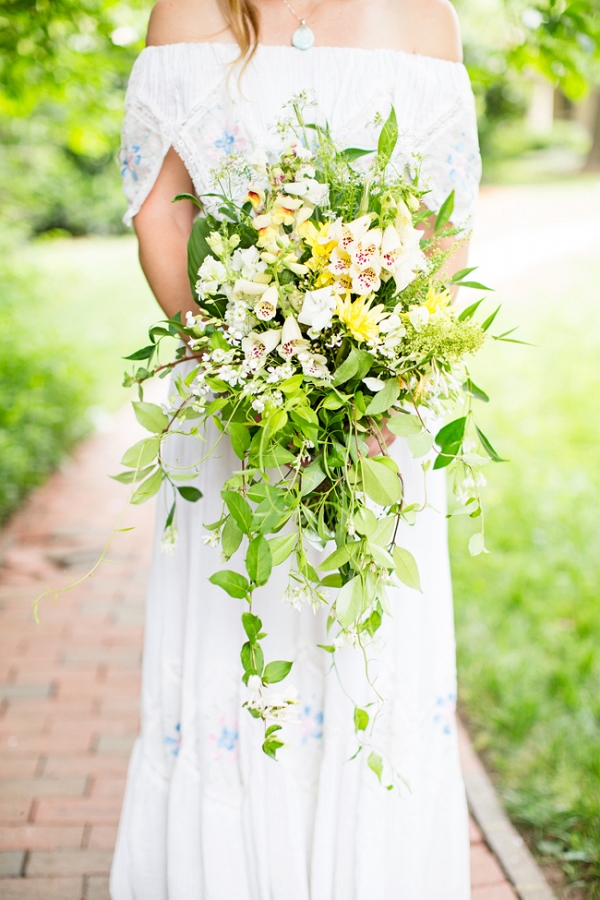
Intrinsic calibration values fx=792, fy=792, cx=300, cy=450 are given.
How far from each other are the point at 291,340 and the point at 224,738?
0.91 m

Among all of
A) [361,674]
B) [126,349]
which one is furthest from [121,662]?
[126,349]

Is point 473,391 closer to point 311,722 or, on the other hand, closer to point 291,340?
point 291,340

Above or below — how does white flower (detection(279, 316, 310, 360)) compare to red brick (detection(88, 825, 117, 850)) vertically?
above

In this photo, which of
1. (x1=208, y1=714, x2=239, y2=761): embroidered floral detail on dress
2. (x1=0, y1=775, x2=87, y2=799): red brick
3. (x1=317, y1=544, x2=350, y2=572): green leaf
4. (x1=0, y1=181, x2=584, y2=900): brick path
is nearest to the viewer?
(x1=317, y1=544, x2=350, y2=572): green leaf

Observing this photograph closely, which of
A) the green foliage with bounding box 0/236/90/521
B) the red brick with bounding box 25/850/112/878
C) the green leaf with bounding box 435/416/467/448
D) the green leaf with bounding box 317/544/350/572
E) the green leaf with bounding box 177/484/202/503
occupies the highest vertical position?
the green foliage with bounding box 0/236/90/521

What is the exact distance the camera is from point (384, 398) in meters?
1.25

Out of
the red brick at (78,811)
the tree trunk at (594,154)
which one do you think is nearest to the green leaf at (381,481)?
the red brick at (78,811)

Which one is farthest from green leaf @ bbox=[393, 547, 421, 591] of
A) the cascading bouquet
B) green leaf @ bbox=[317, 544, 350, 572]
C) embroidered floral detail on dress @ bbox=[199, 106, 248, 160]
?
embroidered floral detail on dress @ bbox=[199, 106, 248, 160]

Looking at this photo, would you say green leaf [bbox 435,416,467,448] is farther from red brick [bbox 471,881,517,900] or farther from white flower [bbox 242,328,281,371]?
red brick [bbox 471,881,517,900]

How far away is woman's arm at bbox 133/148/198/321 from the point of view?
158 centimetres

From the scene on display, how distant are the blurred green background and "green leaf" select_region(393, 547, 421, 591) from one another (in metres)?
1.27

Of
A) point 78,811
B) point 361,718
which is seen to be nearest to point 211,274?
point 361,718

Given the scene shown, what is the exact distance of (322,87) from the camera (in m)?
1.52

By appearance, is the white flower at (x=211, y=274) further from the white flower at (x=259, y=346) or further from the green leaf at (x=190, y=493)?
the green leaf at (x=190, y=493)
